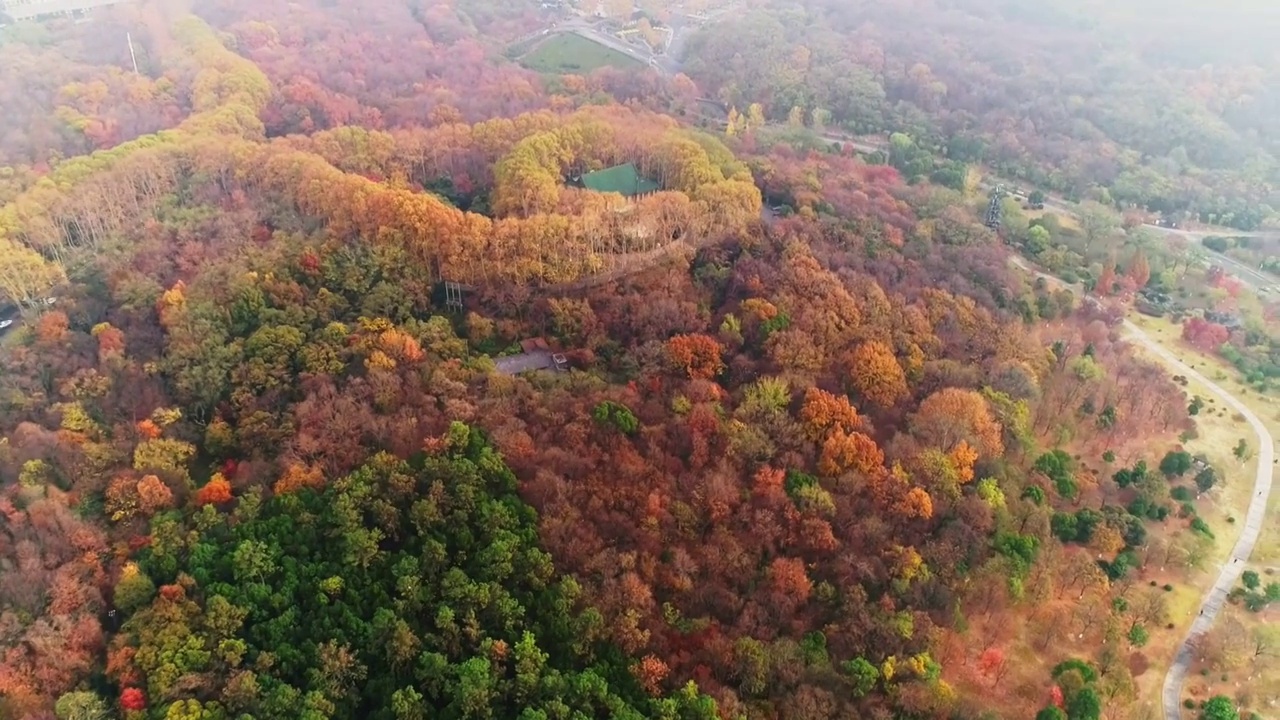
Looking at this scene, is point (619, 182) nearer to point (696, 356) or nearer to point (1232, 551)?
point (696, 356)

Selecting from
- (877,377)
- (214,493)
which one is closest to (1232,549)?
(877,377)

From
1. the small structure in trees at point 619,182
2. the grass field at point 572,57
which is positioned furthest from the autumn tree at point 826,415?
the grass field at point 572,57

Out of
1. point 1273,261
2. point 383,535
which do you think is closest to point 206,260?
point 383,535

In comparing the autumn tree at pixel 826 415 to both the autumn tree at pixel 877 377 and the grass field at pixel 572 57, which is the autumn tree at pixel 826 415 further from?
the grass field at pixel 572 57

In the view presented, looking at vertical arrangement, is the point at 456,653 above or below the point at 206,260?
below

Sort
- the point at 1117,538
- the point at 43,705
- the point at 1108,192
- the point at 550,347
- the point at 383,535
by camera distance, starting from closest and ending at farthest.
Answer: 1. the point at 43,705
2. the point at 383,535
3. the point at 1117,538
4. the point at 550,347
5. the point at 1108,192

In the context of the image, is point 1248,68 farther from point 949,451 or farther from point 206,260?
point 206,260
